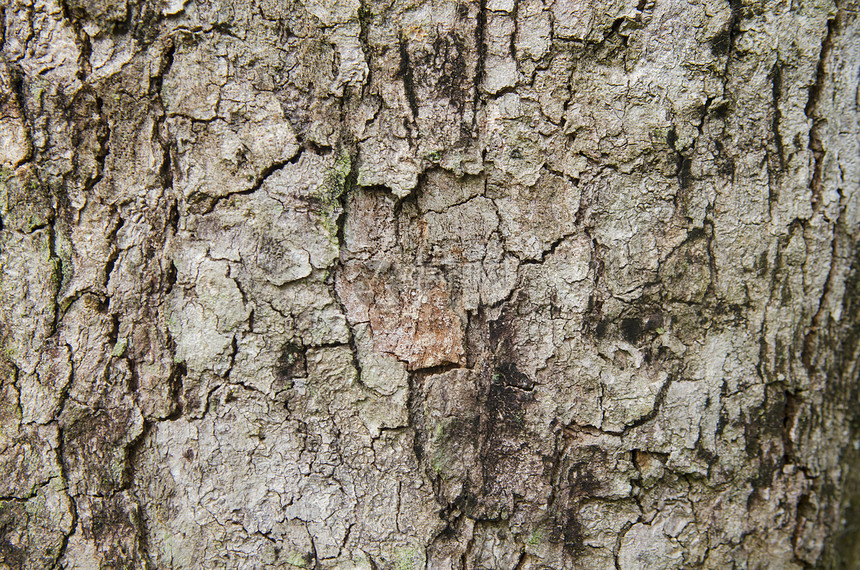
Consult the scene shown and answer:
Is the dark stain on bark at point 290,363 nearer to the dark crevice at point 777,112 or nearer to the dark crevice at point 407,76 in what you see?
the dark crevice at point 407,76

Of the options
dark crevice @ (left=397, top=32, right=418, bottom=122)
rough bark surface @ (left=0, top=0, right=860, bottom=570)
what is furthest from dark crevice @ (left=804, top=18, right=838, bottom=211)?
dark crevice @ (left=397, top=32, right=418, bottom=122)

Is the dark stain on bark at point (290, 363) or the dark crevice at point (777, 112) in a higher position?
the dark crevice at point (777, 112)

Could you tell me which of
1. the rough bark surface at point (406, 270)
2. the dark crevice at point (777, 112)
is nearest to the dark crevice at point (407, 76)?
the rough bark surface at point (406, 270)

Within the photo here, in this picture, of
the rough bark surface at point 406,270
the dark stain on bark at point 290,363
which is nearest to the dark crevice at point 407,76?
the rough bark surface at point 406,270

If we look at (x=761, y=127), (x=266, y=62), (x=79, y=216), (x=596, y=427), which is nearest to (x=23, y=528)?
(x=79, y=216)

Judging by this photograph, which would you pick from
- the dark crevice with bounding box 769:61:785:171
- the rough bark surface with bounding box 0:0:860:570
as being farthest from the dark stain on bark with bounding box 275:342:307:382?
the dark crevice with bounding box 769:61:785:171

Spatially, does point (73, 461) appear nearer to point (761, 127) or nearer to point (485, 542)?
point (485, 542)

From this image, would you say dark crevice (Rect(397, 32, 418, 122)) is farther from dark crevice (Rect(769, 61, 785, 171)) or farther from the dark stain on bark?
dark crevice (Rect(769, 61, 785, 171))

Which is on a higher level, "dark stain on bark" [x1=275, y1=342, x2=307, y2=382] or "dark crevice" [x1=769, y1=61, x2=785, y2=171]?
"dark crevice" [x1=769, y1=61, x2=785, y2=171]

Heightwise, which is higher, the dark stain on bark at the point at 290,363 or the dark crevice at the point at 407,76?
the dark crevice at the point at 407,76

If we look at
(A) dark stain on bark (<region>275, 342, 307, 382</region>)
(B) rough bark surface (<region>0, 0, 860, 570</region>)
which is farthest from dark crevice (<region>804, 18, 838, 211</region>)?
(A) dark stain on bark (<region>275, 342, 307, 382</region>)
